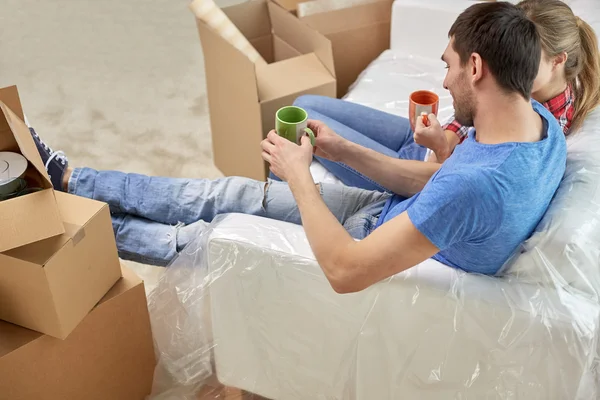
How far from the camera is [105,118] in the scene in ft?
9.12

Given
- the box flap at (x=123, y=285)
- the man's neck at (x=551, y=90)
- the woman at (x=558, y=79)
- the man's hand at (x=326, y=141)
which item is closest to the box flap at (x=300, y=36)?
the woman at (x=558, y=79)

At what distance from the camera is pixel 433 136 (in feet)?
5.37

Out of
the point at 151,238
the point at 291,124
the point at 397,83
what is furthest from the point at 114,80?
the point at 291,124

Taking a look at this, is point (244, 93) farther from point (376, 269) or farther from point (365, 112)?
point (376, 269)

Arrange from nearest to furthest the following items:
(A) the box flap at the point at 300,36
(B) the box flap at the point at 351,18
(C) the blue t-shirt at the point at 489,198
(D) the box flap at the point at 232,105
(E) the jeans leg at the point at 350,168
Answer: (C) the blue t-shirt at the point at 489,198 → (E) the jeans leg at the point at 350,168 → (D) the box flap at the point at 232,105 → (A) the box flap at the point at 300,36 → (B) the box flap at the point at 351,18

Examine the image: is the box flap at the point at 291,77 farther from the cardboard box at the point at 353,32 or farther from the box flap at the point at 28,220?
the box flap at the point at 28,220

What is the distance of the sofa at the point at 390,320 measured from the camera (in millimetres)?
1250

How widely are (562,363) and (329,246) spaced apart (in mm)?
475

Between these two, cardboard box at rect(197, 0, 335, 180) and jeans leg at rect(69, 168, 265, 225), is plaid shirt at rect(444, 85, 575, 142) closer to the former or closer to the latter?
jeans leg at rect(69, 168, 265, 225)

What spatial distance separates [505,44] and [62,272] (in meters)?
0.92

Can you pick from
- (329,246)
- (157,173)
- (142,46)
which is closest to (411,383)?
(329,246)

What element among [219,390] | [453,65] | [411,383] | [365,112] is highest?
[453,65]

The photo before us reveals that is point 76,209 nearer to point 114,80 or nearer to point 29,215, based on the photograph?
point 29,215

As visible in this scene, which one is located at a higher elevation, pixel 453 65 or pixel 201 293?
pixel 453 65
